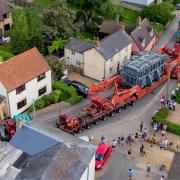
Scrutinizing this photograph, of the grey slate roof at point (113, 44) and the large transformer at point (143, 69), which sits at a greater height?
the grey slate roof at point (113, 44)

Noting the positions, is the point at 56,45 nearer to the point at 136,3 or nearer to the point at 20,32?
the point at 20,32

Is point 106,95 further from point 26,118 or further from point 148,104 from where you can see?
point 26,118

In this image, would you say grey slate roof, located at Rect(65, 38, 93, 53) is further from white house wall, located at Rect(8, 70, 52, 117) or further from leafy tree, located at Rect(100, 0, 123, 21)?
leafy tree, located at Rect(100, 0, 123, 21)

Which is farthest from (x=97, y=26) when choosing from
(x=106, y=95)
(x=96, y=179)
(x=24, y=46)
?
(x=96, y=179)

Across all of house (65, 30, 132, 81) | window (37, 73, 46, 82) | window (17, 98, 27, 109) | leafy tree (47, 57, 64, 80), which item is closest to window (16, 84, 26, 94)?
window (17, 98, 27, 109)

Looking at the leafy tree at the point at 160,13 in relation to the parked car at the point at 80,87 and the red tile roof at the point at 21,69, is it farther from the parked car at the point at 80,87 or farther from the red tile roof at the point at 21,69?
the red tile roof at the point at 21,69

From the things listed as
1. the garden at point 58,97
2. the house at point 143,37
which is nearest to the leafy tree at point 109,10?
the house at point 143,37
